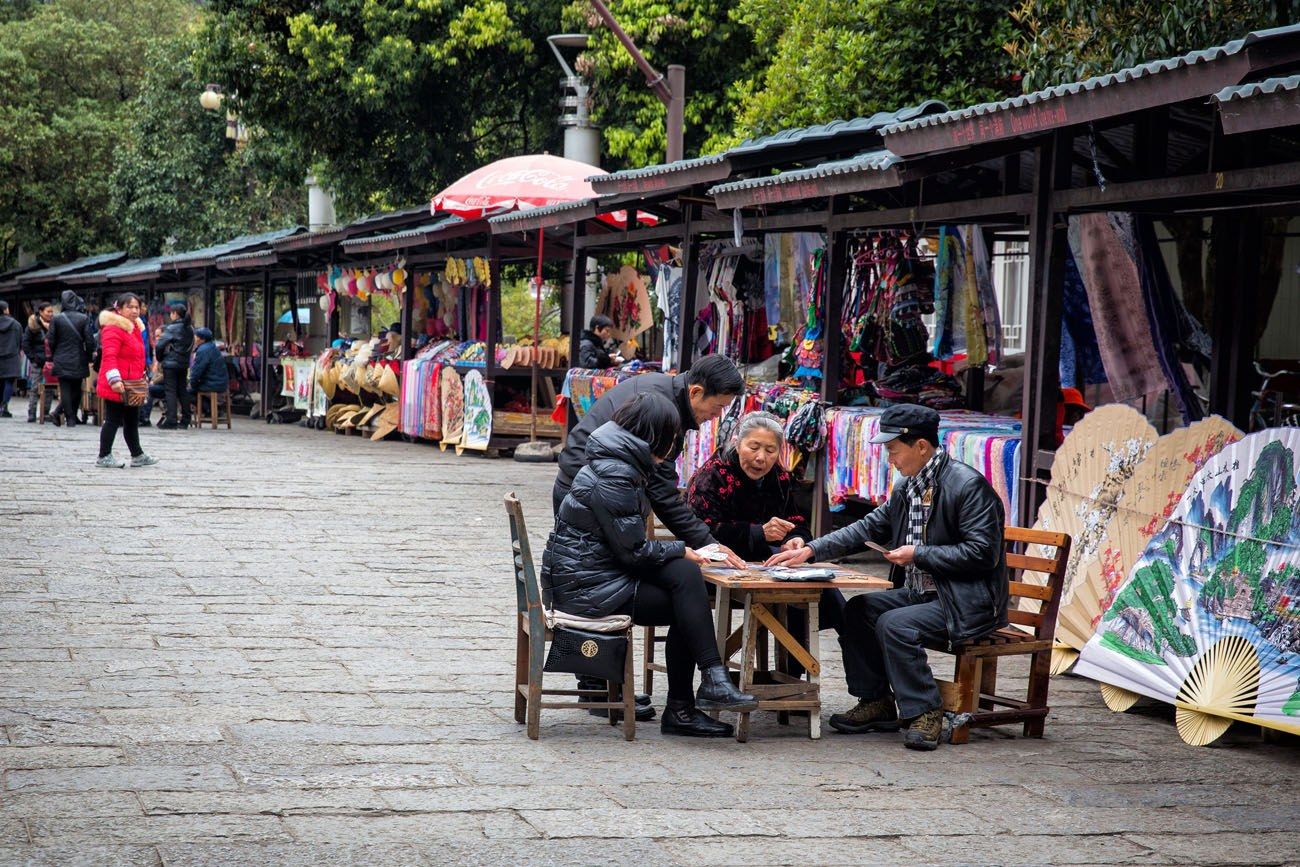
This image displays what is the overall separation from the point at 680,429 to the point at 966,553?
1233 mm

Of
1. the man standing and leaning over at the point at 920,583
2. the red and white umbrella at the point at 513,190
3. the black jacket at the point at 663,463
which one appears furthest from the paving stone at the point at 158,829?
the red and white umbrella at the point at 513,190

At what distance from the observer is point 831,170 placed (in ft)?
31.4

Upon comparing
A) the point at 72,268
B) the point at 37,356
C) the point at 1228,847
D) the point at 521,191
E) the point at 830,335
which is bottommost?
the point at 1228,847

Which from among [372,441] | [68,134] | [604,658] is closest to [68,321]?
[372,441]

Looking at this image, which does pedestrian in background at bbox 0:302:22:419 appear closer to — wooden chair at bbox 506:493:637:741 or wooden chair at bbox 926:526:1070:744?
wooden chair at bbox 506:493:637:741

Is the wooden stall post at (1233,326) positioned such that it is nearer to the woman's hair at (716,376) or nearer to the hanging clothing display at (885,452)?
the hanging clothing display at (885,452)

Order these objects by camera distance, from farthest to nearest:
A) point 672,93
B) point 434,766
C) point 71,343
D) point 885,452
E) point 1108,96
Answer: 1. point 71,343
2. point 672,93
3. point 885,452
4. point 1108,96
5. point 434,766

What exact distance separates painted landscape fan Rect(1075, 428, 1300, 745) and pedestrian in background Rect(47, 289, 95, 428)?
55.4 feet

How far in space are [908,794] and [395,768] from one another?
182cm

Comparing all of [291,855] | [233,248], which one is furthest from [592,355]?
[233,248]

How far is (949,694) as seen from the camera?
6.38m

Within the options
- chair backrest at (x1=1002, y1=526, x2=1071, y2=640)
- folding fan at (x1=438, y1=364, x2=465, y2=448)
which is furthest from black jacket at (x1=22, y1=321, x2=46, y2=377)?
chair backrest at (x1=1002, y1=526, x2=1071, y2=640)

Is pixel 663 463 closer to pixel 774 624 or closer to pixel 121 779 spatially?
pixel 774 624

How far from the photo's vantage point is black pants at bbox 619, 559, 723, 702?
20.4 feet
